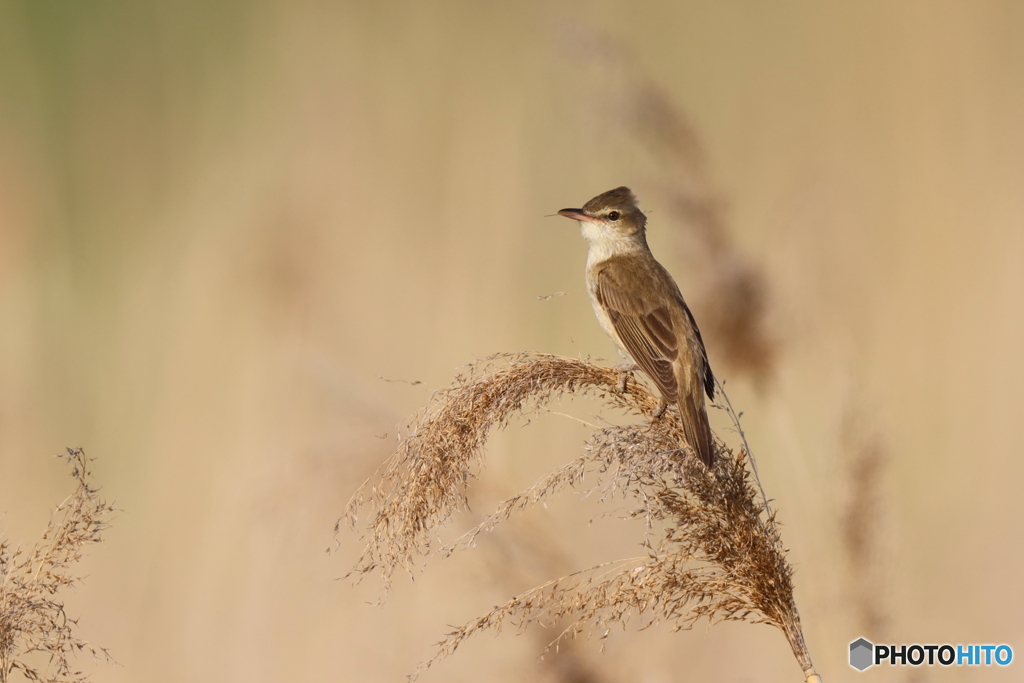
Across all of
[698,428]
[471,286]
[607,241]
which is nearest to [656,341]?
[698,428]

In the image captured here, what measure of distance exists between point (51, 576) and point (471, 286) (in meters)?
2.44

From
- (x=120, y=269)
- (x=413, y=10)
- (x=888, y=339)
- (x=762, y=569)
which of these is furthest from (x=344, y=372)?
(x=888, y=339)

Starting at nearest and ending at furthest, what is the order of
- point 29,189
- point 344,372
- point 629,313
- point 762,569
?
point 762,569 → point 629,313 → point 344,372 → point 29,189

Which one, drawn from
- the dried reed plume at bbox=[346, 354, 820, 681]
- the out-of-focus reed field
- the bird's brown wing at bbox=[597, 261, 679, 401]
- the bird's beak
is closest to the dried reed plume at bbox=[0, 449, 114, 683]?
the dried reed plume at bbox=[346, 354, 820, 681]

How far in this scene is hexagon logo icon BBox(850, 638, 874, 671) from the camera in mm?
2838

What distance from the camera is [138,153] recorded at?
4.31 metres

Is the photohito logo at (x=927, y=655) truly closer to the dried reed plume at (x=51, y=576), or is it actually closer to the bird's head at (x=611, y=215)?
the bird's head at (x=611, y=215)

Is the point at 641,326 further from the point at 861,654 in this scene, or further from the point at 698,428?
the point at 861,654

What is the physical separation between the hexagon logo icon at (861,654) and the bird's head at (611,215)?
1701 millimetres

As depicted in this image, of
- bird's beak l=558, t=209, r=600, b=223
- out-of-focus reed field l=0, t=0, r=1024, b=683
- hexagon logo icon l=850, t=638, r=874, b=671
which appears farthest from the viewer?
bird's beak l=558, t=209, r=600, b=223

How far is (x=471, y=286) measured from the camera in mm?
4051

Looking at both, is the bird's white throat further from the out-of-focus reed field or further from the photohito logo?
the photohito logo

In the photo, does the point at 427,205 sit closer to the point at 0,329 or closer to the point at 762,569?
the point at 0,329

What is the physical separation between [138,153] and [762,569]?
12.2ft
